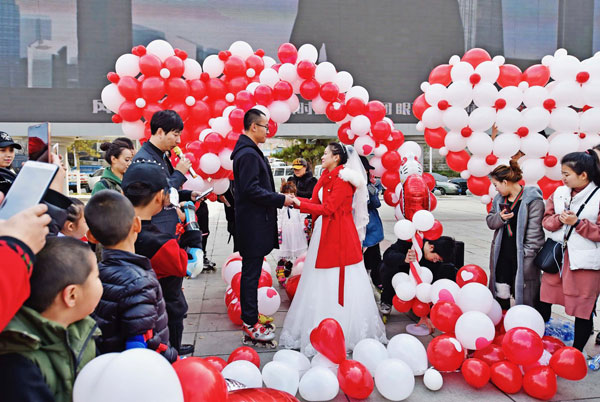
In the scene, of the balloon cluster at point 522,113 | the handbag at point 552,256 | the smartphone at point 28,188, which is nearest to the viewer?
the smartphone at point 28,188

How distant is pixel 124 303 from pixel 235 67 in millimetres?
4686

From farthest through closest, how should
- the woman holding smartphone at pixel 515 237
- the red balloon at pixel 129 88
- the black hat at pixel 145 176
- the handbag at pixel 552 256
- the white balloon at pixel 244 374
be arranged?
the red balloon at pixel 129 88 < the woman holding smartphone at pixel 515 237 < the handbag at pixel 552 256 < the white balloon at pixel 244 374 < the black hat at pixel 145 176

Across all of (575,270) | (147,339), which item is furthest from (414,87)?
(147,339)

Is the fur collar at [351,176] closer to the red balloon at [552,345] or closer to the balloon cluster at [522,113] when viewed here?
the balloon cluster at [522,113]

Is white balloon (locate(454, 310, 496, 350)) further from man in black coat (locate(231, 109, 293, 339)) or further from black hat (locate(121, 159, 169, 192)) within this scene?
black hat (locate(121, 159, 169, 192))

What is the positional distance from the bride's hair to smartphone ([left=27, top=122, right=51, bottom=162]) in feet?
8.68

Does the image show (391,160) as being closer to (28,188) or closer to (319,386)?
(319,386)

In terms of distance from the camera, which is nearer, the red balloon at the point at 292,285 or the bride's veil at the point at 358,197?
the bride's veil at the point at 358,197

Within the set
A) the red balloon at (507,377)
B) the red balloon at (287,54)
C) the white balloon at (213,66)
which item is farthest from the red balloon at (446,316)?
the white balloon at (213,66)

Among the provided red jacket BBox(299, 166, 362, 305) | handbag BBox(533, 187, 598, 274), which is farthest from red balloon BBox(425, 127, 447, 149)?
handbag BBox(533, 187, 598, 274)

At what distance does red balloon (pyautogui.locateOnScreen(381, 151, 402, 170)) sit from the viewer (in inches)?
184

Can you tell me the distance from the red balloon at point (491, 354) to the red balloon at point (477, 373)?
16 cm

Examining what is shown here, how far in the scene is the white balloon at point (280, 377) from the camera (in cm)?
274

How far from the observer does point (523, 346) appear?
279cm
